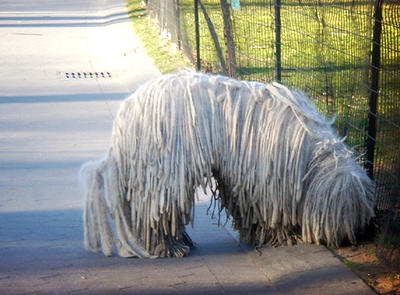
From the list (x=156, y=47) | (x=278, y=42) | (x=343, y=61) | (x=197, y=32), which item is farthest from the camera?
(x=156, y=47)

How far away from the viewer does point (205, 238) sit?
6094 millimetres

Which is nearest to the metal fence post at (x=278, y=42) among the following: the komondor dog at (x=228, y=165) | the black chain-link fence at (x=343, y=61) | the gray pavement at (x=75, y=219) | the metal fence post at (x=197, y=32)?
the black chain-link fence at (x=343, y=61)

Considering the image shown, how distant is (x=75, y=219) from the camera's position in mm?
6488

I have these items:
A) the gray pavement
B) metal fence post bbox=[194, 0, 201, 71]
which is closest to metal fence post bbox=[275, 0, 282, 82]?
the gray pavement

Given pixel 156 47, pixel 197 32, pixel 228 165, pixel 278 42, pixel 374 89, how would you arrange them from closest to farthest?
1. pixel 228 165
2. pixel 374 89
3. pixel 278 42
4. pixel 197 32
5. pixel 156 47

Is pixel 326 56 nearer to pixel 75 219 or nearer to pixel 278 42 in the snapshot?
pixel 278 42

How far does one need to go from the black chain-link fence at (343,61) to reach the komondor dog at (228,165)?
306 millimetres

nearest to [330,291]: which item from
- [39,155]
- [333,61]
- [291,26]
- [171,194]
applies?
[171,194]

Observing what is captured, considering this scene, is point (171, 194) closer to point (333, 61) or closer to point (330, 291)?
point (330, 291)

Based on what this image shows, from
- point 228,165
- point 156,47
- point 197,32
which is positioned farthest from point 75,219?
point 156,47

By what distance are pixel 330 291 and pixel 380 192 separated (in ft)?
3.26

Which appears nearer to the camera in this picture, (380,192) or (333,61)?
(380,192)

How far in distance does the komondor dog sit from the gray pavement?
0.27m

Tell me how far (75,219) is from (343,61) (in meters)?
2.68
